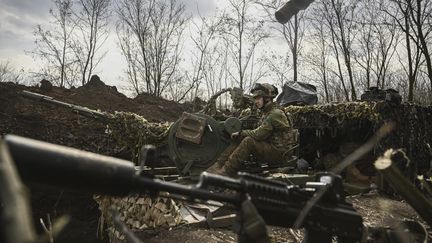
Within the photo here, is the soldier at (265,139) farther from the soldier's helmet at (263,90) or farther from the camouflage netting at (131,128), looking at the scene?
the camouflage netting at (131,128)

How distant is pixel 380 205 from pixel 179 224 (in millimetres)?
3780

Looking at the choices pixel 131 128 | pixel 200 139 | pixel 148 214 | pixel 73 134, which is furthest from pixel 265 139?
pixel 73 134

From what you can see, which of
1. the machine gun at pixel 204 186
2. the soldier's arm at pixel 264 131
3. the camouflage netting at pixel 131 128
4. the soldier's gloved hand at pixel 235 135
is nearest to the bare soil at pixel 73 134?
the camouflage netting at pixel 131 128

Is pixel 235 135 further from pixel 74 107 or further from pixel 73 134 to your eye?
pixel 73 134

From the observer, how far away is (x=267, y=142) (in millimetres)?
6746

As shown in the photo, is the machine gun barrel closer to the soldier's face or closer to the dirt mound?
the dirt mound

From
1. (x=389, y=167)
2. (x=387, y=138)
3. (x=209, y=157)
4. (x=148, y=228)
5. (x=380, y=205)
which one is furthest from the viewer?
(x=387, y=138)

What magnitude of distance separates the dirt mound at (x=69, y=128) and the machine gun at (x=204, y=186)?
972cm

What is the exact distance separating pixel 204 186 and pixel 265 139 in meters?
5.15

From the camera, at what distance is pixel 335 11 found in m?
18.2

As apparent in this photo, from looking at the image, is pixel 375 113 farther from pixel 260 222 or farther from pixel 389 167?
pixel 260 222

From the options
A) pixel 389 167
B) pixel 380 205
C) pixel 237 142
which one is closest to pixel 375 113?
pixel 380 205

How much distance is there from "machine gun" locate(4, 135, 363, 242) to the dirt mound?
31.9 feet

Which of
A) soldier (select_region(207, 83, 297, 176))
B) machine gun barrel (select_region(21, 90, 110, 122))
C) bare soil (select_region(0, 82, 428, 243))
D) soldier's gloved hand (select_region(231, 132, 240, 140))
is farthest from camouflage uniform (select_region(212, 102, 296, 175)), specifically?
machine gun barrel (select_region(21, 90, 110, 122))
